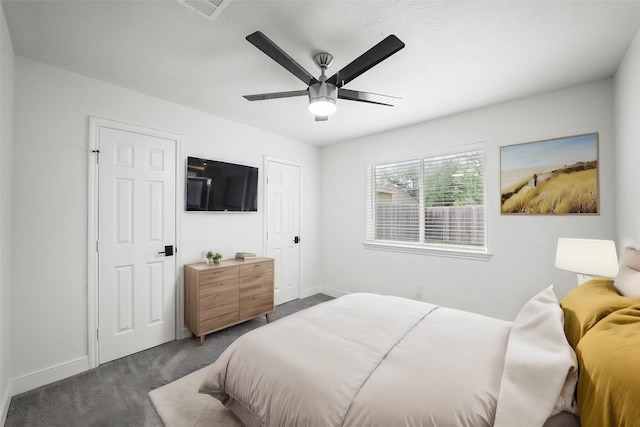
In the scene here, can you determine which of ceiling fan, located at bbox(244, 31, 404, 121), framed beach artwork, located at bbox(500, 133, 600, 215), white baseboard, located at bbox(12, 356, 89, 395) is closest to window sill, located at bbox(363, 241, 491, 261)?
framed beach artwork, located at bbox(500, 133, 600, 215)

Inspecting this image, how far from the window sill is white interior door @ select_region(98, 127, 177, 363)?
276cm

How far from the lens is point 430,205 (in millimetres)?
3721

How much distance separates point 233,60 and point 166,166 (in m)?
1.45

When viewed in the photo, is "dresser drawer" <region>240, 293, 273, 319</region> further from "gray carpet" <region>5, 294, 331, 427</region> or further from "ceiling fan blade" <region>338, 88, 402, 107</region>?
"ceiling fan blade" <region>338, 88, 402, 107</region>

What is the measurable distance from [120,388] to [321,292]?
311cm

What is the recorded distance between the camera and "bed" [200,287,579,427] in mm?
1070

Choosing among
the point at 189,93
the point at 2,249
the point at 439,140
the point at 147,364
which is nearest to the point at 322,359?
the point at 147,364

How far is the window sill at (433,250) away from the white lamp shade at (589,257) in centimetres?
96

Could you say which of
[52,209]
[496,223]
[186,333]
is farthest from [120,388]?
[496,223]

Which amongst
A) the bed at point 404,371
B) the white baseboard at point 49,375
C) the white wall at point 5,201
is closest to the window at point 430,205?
the bed at point 404,371

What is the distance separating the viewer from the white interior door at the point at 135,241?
2584 mm

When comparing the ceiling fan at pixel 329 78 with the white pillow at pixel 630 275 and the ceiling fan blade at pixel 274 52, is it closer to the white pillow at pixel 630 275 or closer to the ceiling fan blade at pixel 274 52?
the ceiling fan blade at pixel 274 52

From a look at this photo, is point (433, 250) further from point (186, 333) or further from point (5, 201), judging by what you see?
point (5, 201)

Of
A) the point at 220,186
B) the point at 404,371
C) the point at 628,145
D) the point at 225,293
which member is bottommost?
the point at 225,293
